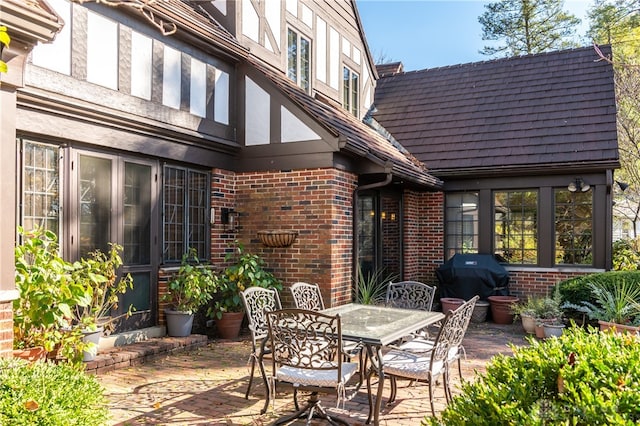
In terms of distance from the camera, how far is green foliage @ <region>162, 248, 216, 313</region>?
6324 millimetres

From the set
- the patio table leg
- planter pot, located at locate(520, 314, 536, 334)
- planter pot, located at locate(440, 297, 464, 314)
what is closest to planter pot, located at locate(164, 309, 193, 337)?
the patio table leg

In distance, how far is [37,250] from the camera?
14.5 feet

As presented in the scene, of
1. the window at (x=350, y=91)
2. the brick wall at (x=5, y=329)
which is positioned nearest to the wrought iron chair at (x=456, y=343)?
the brick wall at (x=5, y=329)

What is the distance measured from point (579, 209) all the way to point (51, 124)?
29.1ft

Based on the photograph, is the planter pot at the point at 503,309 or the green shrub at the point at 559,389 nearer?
the green shrub at the point at 559,389

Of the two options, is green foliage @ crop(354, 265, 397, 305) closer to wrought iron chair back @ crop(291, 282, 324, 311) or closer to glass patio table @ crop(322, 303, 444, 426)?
wrought iron chair back @ crop(291, 282, 324, 311)

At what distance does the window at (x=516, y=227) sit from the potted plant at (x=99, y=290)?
7170 millimetres

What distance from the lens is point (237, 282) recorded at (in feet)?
23.1

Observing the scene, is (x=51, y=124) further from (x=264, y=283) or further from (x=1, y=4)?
(x=264, y=283)

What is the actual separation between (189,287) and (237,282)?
90 cm

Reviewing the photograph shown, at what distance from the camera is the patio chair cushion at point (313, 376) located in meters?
3.72

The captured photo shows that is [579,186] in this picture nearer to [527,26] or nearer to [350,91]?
[350,91]

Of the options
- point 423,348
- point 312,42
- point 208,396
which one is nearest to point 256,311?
point 208,396

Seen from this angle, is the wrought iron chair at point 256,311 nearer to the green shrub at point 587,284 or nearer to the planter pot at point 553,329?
the planter pot at point 553,329
